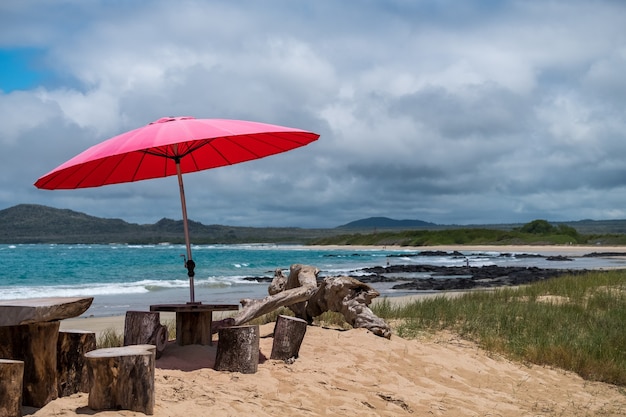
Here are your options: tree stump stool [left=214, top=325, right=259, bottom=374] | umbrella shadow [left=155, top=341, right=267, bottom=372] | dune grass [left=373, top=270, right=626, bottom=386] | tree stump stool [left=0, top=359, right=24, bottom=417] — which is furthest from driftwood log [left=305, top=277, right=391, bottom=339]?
tree stump stool [left=0, top=359, right=24, bottom=417]

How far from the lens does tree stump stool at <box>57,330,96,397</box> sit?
564cm

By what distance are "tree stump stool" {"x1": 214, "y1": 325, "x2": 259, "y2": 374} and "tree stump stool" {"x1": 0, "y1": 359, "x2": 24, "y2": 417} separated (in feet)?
8.18

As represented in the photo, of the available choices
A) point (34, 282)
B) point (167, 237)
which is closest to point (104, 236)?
point (167, 237)

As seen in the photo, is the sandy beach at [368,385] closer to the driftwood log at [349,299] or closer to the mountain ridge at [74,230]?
the driftwood log at [349,299]

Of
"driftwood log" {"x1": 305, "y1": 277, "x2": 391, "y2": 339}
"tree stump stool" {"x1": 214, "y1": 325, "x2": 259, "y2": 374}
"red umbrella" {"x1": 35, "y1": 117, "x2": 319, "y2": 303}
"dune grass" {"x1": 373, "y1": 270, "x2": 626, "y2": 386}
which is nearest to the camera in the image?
"red umbrella" {"x1": 35, "y1": 117, "x2": 319, "y2": 303}

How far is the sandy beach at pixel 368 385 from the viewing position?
5.95 meters

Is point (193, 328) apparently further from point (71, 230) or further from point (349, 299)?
point (71, 230)

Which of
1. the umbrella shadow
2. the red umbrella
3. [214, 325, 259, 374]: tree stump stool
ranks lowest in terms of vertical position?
the umbrella shadow

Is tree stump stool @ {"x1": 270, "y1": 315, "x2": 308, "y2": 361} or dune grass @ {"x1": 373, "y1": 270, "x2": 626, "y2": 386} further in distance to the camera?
dune grass @ {"x1": 373, "y1": 270, "x2": 626, "y2": 386}

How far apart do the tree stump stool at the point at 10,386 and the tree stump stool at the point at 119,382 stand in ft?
1.71

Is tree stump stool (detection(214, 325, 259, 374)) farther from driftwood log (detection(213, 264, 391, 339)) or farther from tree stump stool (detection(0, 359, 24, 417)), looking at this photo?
tree stump stool (detection(0, 359, 24, 417))

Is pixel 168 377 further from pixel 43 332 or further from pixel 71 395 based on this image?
pixel 43 332

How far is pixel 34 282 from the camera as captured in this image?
32562mm

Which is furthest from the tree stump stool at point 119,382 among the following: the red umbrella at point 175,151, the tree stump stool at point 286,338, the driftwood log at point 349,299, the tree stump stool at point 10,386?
the driftwood log at point 349,299
